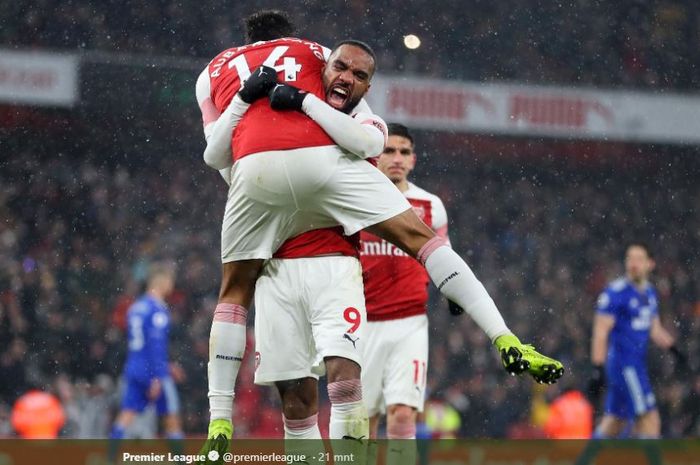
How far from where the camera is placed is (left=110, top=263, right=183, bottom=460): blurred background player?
10531 millimetres

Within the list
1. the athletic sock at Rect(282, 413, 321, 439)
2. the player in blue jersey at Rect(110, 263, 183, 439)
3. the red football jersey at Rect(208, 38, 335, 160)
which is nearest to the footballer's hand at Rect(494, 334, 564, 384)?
the athletic sock at Rect(282, 413, 321, 439)

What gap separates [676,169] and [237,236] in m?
17.2

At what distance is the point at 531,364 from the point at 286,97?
1316 mm

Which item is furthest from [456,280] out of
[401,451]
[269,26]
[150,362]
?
[150,362]

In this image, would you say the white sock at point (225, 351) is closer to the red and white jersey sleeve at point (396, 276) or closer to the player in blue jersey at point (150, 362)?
the red and white jersey sleeve at point (396, 276)

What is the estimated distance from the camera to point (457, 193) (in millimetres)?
18062

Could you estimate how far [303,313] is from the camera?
459 centimetres

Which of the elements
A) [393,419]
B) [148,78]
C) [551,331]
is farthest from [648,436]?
[148,78]

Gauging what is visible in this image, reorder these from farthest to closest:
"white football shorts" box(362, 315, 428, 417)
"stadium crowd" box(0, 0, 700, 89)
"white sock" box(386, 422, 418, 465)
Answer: "stadium crowd" box(0, 0, 700, 89), "white football shorts" box(362, 315, 428, 417), "white sock" box(386, 422, 418, 465)

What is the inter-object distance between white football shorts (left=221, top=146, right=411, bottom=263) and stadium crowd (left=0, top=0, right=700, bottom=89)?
11.7 metres

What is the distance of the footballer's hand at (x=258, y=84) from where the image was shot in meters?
4.50

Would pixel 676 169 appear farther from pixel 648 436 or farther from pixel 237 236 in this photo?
pixel 237 236

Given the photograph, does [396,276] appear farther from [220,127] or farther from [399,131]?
[220,127]

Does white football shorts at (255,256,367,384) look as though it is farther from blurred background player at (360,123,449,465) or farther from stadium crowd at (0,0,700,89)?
stadium crowd at (0,0,700,89)
